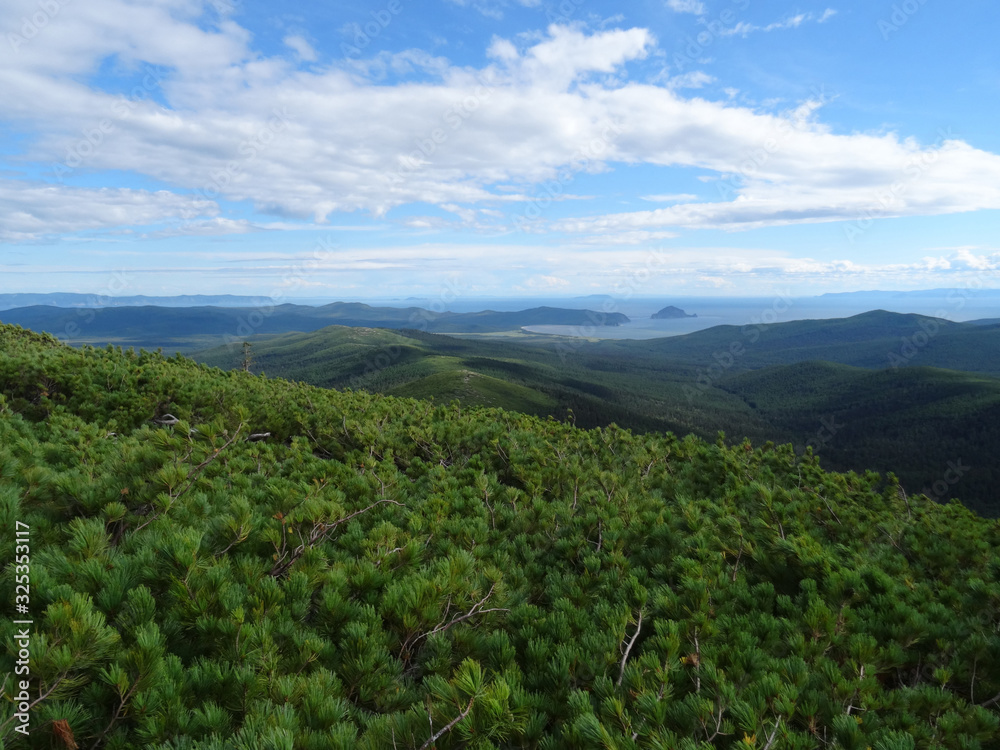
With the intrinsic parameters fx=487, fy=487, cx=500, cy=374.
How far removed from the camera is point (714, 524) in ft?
24.2

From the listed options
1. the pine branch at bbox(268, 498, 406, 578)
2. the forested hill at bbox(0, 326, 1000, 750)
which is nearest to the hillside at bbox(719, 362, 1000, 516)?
the forested hill at bbox(0, 326, 1000, 750)

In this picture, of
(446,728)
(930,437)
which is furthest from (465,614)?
(930,437)

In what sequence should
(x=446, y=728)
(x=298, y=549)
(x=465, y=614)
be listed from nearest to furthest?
1. (x=446, y=728)
2. (x=465, y=614)
3. (x=298, y=549)

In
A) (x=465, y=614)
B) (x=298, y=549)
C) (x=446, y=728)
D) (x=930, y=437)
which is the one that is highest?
(x=298, y=549)

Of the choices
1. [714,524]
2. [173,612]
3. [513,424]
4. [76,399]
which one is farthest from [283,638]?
[76,399]

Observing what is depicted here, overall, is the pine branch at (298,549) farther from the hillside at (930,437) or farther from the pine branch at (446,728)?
the hillside at (930,437)

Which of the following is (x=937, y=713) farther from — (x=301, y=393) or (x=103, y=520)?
(x=301, y=393)

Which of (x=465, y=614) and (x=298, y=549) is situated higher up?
(x=298, y=549)

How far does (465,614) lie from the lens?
4.77 m

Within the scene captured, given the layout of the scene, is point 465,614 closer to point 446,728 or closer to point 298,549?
point 446,728

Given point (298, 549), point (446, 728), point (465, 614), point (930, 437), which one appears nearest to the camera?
point (446, 728)

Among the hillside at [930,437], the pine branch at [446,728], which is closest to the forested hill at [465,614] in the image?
the pine branch at [446,728]

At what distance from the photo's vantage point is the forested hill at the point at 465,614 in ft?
10.3

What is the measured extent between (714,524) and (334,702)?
5.99 m
